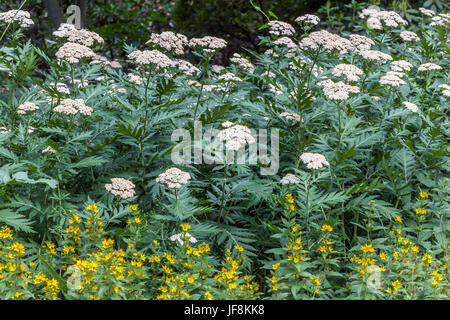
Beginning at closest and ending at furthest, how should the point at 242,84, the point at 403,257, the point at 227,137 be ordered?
the point at 403,257 < the point at 227,137 < the point at 242,84

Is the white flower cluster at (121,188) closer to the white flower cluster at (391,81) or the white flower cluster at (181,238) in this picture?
the white flower cluster at (181,238)

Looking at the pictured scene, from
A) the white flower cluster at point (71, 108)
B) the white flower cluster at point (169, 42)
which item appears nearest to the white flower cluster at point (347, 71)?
the white flower cluster at point (169, 42)

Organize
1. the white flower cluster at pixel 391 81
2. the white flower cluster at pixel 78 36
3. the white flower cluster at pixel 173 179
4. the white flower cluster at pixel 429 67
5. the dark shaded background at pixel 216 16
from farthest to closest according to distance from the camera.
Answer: the dark shaded background at pixel 216 16 < the white flower cluster at pixel 429 67 < the white flower cluster at pixel 78 36 < the white flower cluster at pixel 391 81 < the white flower cluster at pixel 173 179

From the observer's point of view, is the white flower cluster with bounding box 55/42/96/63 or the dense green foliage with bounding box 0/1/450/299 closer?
the dense green foliage with bounding box 0/1/450/299

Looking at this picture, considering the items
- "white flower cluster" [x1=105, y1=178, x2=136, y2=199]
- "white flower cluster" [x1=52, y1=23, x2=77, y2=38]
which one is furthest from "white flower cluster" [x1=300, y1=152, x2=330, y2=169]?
"white flower cluster" [x1=52, y1=23, x2=77, y2=38]

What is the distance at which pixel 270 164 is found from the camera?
13.9 feet

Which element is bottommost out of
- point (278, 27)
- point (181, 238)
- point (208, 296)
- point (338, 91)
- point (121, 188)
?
point (208, 296)

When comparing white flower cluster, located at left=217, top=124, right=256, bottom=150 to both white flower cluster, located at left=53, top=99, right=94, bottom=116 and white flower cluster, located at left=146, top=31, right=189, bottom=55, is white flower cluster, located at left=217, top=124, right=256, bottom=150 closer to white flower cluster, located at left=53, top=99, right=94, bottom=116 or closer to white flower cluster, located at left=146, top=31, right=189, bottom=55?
white flower cluster, located at left=53, top=99, right=94, bottom=116

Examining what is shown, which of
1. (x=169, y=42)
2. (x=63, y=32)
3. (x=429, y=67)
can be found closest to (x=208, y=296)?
(x=169, y=42)

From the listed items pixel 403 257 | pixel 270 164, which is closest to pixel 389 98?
pixel 270 164

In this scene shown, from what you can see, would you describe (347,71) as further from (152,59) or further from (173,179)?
(173,179)

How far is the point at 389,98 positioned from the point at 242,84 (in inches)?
57.9

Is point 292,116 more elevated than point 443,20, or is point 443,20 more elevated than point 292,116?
point 443,20
